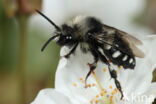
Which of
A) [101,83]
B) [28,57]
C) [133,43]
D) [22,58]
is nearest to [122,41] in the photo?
[133,43]

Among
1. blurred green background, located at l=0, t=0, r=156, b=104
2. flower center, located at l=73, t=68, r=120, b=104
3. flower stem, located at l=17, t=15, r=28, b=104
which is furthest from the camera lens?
blurred green background, located at l=0, t=0, r=156, b=104

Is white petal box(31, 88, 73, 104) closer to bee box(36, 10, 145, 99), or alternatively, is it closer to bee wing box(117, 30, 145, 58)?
bee box(36, 10, 145, 99)

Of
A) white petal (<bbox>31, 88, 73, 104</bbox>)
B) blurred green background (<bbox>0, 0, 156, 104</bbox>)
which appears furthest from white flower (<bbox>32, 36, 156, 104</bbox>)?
blurred green background (<bbox>0, 0, 156, 104</bbox>)

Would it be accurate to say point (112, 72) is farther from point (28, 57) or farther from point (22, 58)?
point (28, 57)

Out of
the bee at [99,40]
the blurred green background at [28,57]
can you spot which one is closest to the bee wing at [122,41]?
the bee at [99,40]

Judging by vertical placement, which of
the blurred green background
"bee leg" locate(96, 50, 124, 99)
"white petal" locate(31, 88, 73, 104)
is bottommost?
the blurred green background

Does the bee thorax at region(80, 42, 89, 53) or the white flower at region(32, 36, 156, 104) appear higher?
the bee thorax at region(80, 42, 89, 53)

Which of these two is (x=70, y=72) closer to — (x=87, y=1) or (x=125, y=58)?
(x=125, y=58)
